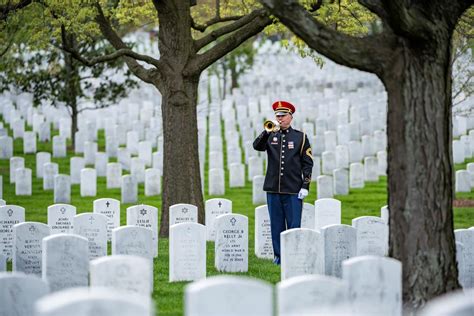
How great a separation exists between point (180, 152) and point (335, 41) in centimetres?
699

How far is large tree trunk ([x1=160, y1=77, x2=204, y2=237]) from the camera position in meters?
16.6

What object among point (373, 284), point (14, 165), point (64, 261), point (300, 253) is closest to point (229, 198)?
point (14, 165)

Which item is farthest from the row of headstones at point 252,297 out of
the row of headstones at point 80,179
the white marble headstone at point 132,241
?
→ the row of headstones at point 80,179

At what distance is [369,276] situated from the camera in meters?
8.94

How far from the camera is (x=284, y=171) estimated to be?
45.0 feet

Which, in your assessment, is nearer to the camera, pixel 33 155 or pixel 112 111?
pixel 33 155

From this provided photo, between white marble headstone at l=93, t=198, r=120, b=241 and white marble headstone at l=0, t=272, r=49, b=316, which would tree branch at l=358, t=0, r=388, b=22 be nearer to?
white marble headstone at l=0, t=272, r=49, b=316

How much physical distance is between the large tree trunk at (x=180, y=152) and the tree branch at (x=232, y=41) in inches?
10.1

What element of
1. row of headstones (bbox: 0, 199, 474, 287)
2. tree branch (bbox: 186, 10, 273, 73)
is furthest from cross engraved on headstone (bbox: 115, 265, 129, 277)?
tree branch (bbox: 186, 10, 273, 73)

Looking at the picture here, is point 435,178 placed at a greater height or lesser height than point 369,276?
greater

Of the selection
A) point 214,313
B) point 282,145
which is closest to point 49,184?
point 282,145

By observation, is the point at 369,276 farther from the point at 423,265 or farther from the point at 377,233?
the point at 377,233

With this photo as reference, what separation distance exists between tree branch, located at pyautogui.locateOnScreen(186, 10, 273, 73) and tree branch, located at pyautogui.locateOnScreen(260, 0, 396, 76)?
5.66 m

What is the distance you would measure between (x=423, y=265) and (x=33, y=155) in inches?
697
